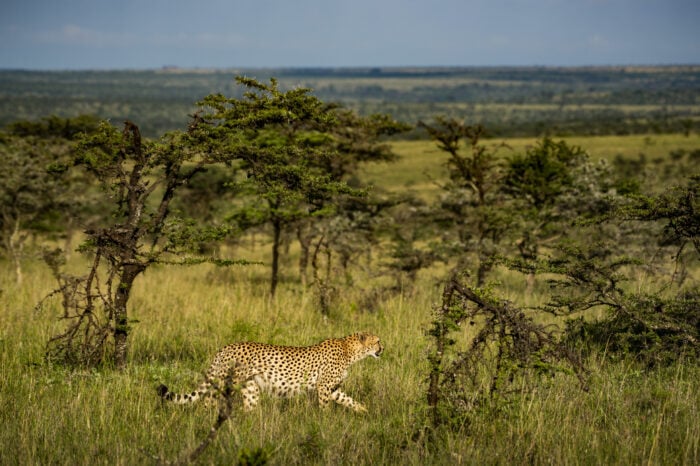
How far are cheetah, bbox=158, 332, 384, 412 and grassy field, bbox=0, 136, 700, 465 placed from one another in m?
0.15

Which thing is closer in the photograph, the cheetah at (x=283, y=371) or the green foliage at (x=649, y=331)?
the cheetah at (x=283, y=371)

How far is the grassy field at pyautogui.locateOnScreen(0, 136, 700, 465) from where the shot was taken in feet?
15.7

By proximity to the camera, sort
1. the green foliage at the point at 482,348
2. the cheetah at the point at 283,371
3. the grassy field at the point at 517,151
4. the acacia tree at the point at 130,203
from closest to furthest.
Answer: the green foliage at the point at 482,348 < the cheetah at the point at 283,371 < the acacia tree at the point at 130,203 < the grassy field at the point at 517,151

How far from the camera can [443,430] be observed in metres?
5.23

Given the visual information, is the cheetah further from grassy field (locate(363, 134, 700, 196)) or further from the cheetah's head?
grassy field (locate(363, 134, 700, 196))

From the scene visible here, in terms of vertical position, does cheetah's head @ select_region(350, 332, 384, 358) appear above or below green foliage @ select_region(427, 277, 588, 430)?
below

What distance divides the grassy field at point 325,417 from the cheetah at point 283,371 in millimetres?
151

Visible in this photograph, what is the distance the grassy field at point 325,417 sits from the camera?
4.80 metres

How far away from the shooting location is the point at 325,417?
5684 millimetres

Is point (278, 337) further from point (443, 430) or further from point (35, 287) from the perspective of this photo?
point (35, 287)

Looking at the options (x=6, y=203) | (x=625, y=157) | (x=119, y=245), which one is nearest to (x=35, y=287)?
(x=6, y=203)

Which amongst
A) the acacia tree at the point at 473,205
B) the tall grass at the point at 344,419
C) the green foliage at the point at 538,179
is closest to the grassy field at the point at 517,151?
the green foliage at the point at 538,179

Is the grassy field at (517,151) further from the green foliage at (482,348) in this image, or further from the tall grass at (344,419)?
the green foliage at (482,348)

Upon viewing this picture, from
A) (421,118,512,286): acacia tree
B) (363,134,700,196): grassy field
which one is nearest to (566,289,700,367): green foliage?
(421,118,512,286): acacia tree
